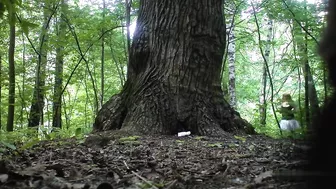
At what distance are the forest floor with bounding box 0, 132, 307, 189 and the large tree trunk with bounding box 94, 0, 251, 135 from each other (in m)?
0.47

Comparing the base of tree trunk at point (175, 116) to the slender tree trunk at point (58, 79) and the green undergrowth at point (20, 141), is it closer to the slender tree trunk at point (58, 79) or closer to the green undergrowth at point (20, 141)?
the green undergrowth at point (20, 141)

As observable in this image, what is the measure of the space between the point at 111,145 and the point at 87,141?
224 mm

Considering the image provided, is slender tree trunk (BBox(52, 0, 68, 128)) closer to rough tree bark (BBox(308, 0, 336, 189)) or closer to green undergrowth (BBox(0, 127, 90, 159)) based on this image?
green undergrowth (BBox(0, 127, 90, 159))

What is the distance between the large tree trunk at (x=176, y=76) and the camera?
13.6 feet

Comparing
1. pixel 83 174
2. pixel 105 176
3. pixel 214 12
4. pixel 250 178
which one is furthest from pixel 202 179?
pixel 214 12

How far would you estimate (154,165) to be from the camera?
232 centimetres

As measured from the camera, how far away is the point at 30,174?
65.6 inches

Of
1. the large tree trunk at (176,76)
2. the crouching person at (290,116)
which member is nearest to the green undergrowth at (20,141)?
the large tree trunk at (176,76)

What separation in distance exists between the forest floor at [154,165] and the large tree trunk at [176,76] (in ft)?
1.54

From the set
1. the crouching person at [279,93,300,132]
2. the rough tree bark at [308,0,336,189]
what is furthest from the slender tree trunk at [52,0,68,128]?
the rough tree bark at [308,0,336,189]

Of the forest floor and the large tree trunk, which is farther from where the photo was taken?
the large tree trunk

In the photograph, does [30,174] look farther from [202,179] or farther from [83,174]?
[202,179]

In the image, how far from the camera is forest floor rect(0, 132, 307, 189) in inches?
61.4

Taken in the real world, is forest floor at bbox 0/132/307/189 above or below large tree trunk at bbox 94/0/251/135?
below
